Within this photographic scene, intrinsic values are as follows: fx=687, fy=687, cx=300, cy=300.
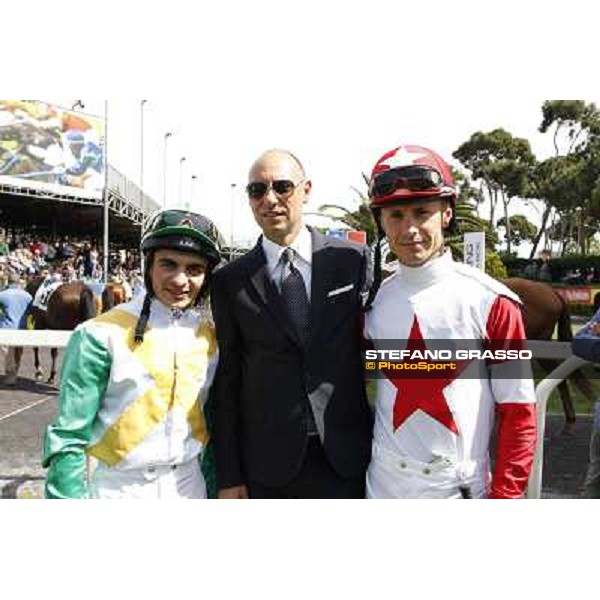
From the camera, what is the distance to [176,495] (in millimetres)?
1823

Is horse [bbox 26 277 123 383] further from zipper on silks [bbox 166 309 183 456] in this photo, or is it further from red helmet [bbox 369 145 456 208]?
red helmet [bbox 369 145 456 208]

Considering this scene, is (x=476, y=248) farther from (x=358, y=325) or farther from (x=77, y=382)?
(x=77, y=382)

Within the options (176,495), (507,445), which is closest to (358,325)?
(507,445)

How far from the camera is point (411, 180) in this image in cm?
177

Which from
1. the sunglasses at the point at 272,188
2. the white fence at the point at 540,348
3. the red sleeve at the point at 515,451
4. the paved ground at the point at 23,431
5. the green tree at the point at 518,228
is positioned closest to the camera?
the red sleeve at the point at 515,451

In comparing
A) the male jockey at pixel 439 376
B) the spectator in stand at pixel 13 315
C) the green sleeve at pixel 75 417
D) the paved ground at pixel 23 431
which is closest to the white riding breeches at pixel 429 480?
the male jockey at pixel 439 376

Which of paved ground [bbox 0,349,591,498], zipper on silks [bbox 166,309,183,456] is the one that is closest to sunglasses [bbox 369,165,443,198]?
zipper on silks [bbox 166,309,183,456]

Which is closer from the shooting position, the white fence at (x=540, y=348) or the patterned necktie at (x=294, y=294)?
the patterned necktie at (x=294, y=294)

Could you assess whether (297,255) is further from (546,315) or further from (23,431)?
(546,315)

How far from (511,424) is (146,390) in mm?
931

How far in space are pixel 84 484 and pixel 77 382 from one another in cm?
27

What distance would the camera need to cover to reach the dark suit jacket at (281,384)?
6.24 ft

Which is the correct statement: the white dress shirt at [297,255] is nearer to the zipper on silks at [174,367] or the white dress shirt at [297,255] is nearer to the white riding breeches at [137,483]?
the zipper on silks at [174,367]

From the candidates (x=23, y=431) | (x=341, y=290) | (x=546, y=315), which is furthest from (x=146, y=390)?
(x=546, y=315)
